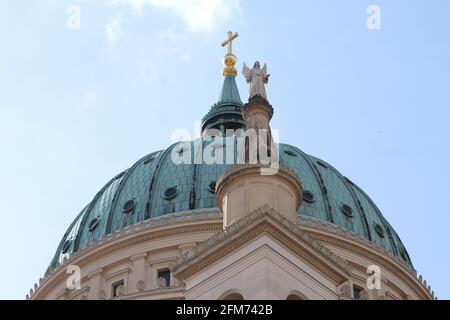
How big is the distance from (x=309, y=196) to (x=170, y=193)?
25.5 ft

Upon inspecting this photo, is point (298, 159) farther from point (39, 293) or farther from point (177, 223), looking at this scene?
point (39, 293)

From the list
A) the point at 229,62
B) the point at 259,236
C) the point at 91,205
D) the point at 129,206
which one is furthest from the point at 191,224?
the point at 259,236

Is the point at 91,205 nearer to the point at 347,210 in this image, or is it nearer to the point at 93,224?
the point at 93,224

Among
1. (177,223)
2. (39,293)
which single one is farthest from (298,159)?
(39,293)

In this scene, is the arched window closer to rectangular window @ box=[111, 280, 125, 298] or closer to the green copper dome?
rectangular window @ box=[111, 280, 125, 298]

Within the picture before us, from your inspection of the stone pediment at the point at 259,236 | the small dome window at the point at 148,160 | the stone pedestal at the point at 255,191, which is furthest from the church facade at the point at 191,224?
the stone pediment at the point at 259,236

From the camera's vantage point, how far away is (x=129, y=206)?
65.8 m

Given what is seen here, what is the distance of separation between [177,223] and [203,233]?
5.51 feet

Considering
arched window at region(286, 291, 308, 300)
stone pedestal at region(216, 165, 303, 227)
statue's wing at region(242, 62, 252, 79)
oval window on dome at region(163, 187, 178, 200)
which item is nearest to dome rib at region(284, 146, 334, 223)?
oval window on dome at region(163, 187, 178, 200)

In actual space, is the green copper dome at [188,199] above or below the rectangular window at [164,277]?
above

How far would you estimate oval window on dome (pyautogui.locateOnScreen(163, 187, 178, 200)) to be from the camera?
65.4 meters

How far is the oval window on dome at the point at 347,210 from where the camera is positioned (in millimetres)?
66250

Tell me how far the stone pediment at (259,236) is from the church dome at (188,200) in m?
28.0

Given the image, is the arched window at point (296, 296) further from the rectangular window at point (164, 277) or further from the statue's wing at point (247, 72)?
the rectangular window at point (164, 277)
